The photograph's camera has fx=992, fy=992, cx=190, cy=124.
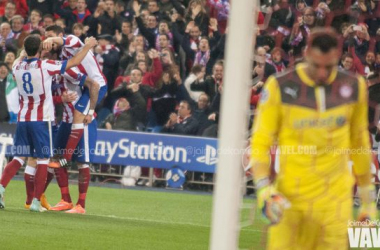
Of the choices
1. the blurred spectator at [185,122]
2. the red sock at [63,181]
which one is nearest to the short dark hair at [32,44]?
the red sock at [63,181]

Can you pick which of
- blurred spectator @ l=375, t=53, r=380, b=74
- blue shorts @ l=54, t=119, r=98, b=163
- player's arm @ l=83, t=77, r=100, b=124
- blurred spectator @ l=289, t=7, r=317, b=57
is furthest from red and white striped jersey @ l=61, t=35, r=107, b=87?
blurred spectator @ l=375, t=53, r=380, b=74

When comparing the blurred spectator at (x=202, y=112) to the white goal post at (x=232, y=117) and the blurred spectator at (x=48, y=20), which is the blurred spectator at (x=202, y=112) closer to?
the blurred spectator at (x=48, y=20)

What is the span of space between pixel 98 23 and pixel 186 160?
157 inches

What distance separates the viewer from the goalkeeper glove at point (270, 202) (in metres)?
5.83

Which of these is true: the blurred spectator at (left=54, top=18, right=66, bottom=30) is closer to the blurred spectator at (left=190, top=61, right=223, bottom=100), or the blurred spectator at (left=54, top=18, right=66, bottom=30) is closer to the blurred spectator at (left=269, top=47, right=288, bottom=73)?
the blurred spectator at (left=190, top=61, right=223, bottom=100)

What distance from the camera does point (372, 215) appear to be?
20.9 ft

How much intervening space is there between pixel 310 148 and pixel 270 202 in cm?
49

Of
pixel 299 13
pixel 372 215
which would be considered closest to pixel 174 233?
pixel 299 13

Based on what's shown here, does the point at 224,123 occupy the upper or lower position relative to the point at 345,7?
lower

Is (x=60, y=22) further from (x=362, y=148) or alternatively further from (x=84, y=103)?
(x=362, y=148)

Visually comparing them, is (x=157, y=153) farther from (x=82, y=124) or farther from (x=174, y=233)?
(x=174, y=233)

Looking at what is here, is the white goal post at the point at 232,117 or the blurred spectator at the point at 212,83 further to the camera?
the blurred spectator at the point at 212,83

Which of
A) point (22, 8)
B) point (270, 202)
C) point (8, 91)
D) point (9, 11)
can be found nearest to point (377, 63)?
point (270, 202)

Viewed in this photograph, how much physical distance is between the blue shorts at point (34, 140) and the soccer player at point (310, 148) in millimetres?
6216
